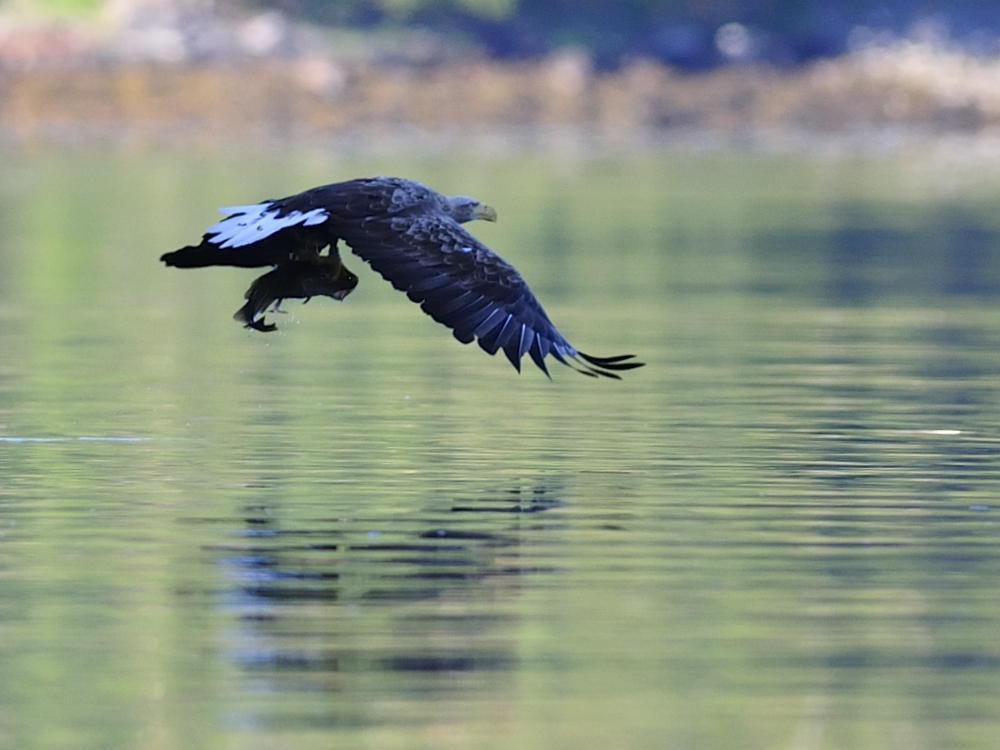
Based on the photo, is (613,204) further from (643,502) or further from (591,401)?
(643,502)

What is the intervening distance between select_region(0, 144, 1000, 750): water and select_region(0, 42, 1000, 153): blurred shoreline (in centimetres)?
4450

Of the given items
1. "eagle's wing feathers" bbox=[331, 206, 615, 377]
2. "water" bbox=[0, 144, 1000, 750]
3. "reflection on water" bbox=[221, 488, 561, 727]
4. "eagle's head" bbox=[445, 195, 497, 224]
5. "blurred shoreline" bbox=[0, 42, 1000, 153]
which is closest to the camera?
"water" bbox=[0, 144, 1000, 750]

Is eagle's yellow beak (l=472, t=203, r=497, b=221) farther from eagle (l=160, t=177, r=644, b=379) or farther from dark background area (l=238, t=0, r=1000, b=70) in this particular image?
dark background area (l=238, t=0, r=1000, b=70)

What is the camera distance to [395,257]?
13.9 meters

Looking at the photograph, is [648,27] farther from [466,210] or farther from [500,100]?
[466,210]

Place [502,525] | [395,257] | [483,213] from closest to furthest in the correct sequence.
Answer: [502,525] < [395,257] < [483,213]

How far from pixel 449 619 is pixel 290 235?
468 centimetres

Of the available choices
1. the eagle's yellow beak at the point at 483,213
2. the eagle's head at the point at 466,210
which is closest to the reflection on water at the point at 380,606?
the eagle's head at the point at 466,210

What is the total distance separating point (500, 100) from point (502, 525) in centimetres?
6075

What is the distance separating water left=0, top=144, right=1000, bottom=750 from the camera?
881 centimetres

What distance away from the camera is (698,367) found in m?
19.2

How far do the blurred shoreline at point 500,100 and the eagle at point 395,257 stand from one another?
5418cm

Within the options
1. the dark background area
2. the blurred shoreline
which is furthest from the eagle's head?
the dark background area

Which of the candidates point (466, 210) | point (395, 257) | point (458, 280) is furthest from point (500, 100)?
point (458, 280)
